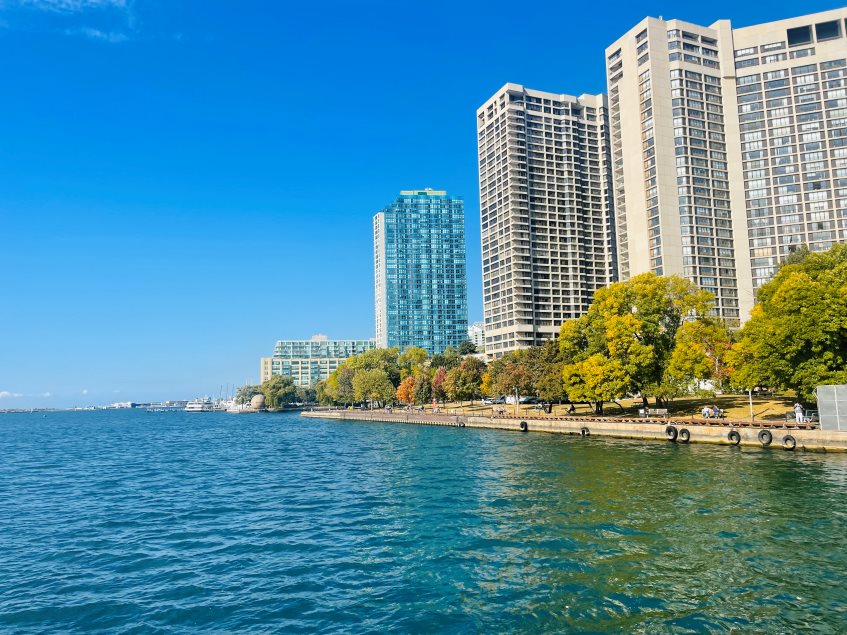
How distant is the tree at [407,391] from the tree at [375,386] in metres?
4.06

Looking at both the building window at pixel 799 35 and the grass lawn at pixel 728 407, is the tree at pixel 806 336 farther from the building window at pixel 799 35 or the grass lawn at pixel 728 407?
the building window at pixel 799 35

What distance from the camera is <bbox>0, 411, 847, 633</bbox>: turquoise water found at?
19891mm

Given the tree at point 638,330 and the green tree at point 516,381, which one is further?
the green tree at point 516,381

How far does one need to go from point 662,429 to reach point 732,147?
123 metres

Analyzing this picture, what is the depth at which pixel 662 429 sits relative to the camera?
71.1m

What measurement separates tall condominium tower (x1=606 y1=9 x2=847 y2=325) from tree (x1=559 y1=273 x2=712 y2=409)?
70.0 metres

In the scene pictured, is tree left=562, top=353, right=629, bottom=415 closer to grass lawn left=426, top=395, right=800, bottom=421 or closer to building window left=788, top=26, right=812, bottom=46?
grass lawn left=426, top=395, right=800, bottom=421

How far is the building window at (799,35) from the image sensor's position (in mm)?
155250

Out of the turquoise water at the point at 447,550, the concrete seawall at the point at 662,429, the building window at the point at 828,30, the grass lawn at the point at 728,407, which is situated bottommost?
the turquoise water at the point at 447,550

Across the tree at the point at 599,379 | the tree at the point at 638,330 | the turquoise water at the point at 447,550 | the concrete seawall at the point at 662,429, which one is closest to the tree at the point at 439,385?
the concrete seawall at the point at 662,429

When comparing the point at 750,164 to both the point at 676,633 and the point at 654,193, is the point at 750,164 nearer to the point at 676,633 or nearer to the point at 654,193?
the point at 654,193

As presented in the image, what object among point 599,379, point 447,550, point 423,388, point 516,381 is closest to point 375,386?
point 423,388

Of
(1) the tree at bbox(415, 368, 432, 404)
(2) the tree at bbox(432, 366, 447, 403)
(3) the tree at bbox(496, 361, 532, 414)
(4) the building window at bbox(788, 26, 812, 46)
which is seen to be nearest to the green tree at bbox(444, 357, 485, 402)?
(2) the tree at bbox(432, 366, 447, 403)

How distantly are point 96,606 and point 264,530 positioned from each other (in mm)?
11028
